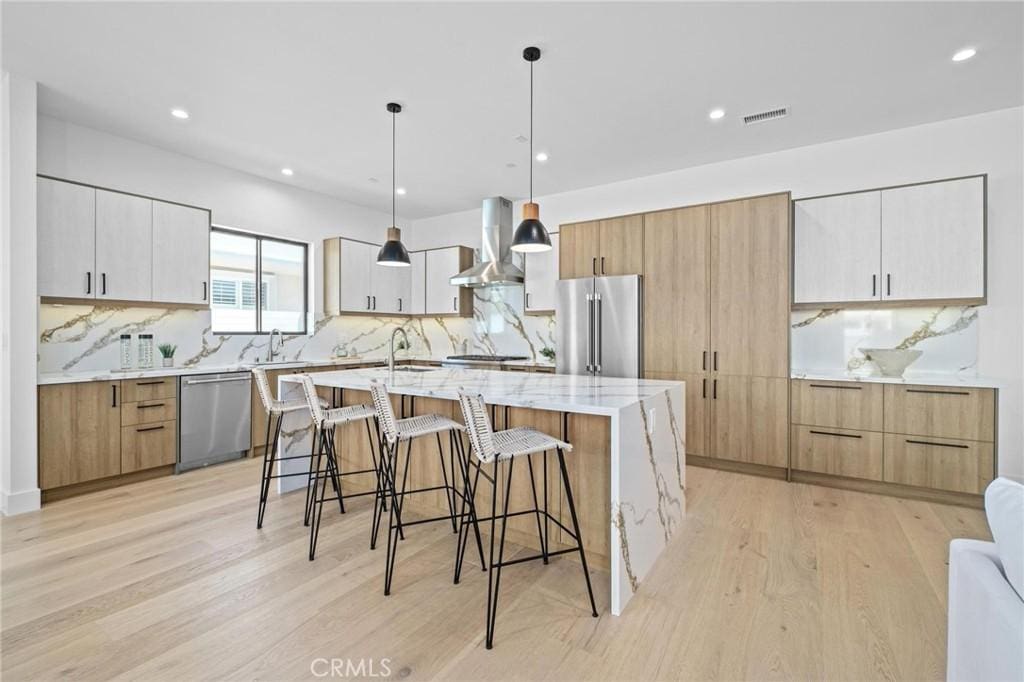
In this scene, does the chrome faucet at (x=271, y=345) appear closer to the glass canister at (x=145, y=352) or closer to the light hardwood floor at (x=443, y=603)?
the glass canister at (x=145, y=352)

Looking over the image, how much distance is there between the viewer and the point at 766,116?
3557mm

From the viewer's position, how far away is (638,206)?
16.5ft

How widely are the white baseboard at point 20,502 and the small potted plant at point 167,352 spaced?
139 cm

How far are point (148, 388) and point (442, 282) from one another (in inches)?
135

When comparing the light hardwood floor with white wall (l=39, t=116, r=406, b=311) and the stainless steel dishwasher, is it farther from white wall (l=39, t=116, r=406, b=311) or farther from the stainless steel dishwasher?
white wall (l=39, t=116, r=406, b=311)

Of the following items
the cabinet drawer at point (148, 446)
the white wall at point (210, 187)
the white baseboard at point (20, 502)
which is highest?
the white wall at point (210, 187)

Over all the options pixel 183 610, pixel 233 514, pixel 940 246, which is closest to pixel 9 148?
pixel 233 514

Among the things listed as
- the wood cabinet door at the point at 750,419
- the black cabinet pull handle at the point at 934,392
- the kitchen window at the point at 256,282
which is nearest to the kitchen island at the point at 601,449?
the wood cabinet door at the point at 750,419

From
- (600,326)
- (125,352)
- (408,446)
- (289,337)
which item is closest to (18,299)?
(125,352)

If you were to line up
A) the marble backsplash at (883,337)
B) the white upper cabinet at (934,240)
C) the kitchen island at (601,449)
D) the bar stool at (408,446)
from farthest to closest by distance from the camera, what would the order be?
the marble backsplash at (883,337), the white upper cabinet at (934,240), the bar stool at (408,446), the kitchen island at (601,449)

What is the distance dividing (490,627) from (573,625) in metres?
0.36

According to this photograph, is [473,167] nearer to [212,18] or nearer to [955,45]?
[212,18]

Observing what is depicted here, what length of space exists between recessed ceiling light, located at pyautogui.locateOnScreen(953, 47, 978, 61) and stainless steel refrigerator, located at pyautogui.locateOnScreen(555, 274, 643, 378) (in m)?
2.49

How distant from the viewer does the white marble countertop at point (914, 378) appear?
3.17 meters
